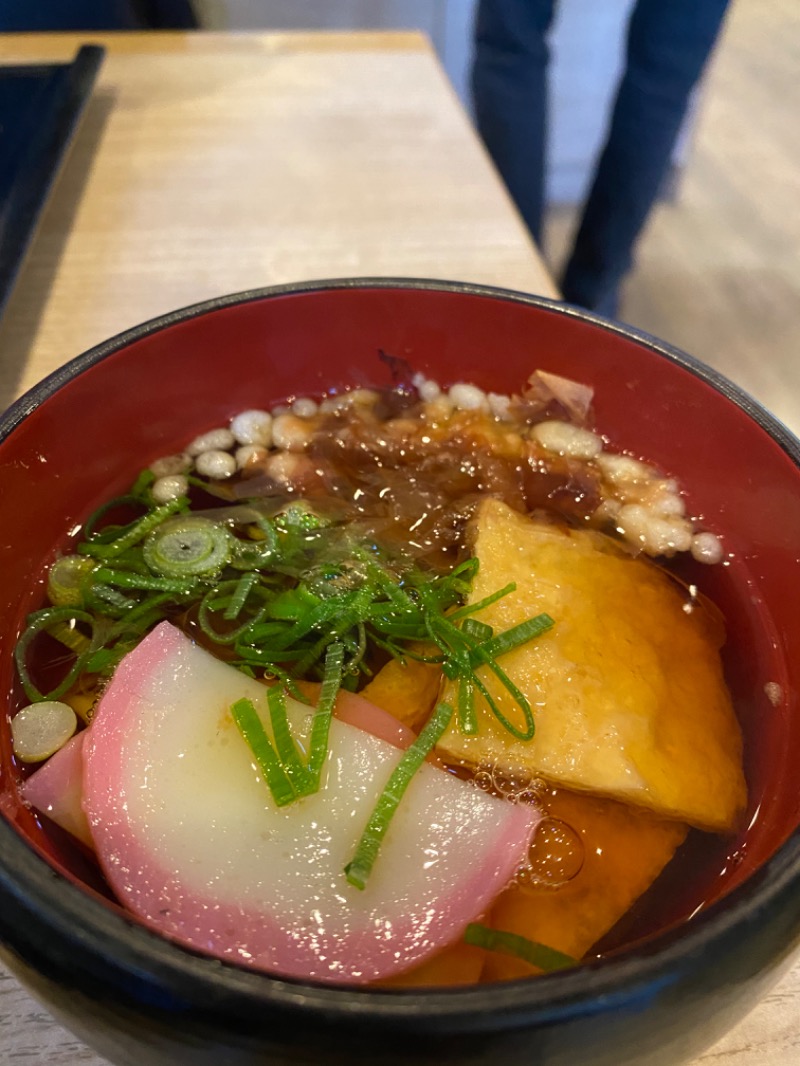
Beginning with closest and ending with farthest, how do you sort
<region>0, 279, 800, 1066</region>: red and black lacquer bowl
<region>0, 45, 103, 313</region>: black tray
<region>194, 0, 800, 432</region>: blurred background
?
<region>0, 279, 800, 1066</region>: red and black lacquer bowl < <region>0, 45, 103, 313</region>: black tray < <region>194, 0, 800, 432</region>: blurred background

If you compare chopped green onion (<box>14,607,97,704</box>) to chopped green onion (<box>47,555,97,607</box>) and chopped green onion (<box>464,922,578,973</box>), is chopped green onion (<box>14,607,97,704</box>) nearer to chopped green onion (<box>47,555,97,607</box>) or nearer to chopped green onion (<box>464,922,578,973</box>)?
chopped green onion (<box>47,555,97,607</box>)

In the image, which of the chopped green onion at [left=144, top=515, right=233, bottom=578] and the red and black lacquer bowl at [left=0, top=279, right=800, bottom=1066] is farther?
the chopped green onion at [left=144, top=515, right=233, bottom=578]

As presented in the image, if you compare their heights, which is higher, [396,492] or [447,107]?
[447,107]

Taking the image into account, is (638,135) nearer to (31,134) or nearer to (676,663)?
(31,134)

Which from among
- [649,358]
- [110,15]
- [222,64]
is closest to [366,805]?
[649,358]

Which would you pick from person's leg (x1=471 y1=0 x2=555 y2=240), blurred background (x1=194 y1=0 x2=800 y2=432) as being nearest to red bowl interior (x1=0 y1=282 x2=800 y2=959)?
person's leg (x1=471 y1=0 x2=555 y2=240)

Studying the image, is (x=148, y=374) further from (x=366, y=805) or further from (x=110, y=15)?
(x=110, y=15)
